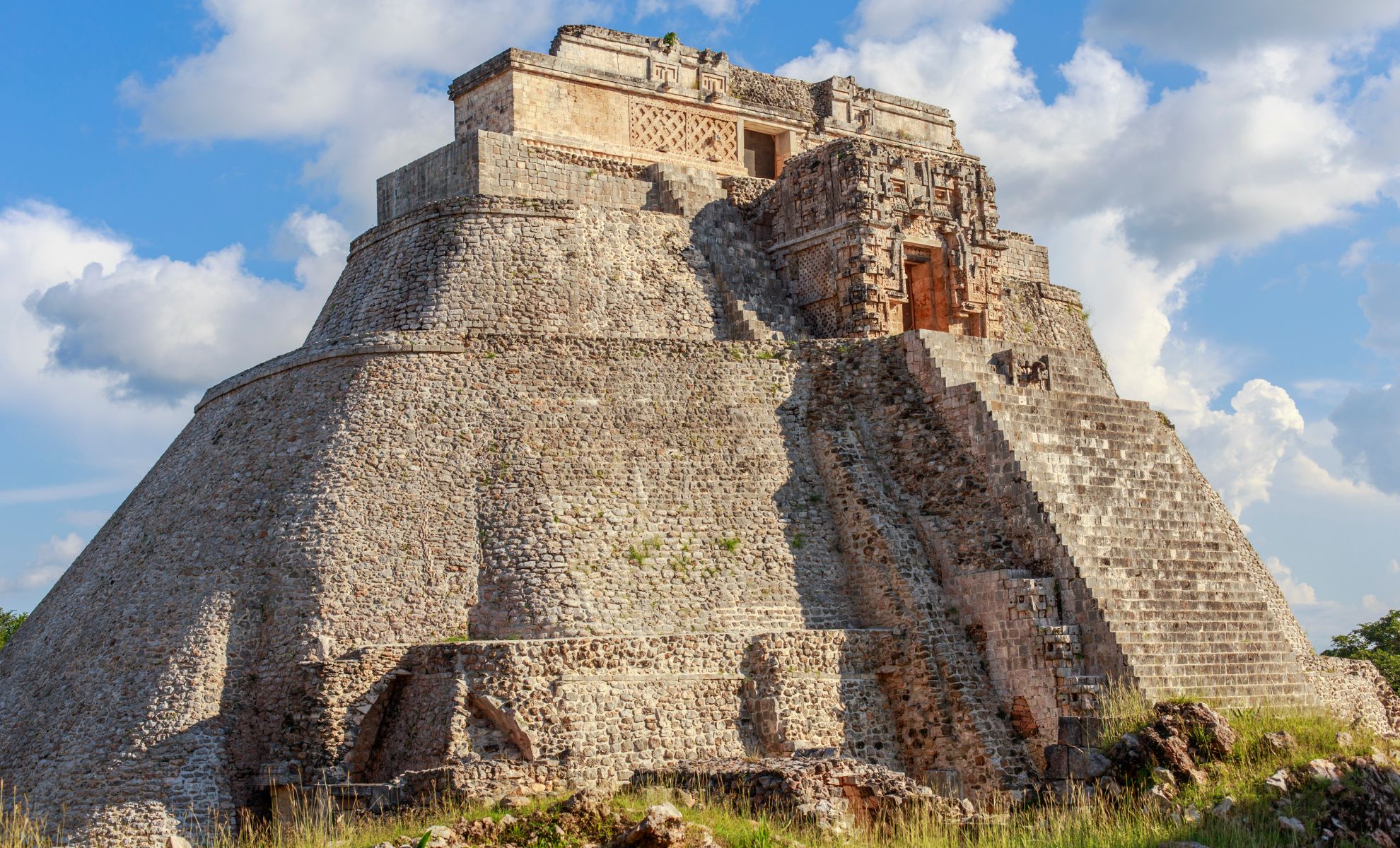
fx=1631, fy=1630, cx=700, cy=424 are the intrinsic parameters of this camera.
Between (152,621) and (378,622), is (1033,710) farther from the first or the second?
(152,621)

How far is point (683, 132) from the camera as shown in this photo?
29953mm

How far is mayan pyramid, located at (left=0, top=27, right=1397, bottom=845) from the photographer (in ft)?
62.3

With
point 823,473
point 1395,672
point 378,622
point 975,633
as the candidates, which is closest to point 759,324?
point 823,473

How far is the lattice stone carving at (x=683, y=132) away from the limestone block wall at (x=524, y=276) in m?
3.03

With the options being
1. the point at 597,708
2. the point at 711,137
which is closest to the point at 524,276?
the point at 711,137

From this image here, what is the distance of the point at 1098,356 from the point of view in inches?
1303

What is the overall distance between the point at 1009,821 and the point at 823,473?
755cm

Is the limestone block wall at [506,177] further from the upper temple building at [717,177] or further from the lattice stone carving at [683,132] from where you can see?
the lattice stone carving at [683,132]

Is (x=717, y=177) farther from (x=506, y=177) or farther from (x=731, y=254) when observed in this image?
(x=506, y=177)

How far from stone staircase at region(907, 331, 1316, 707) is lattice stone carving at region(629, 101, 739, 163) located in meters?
7.58

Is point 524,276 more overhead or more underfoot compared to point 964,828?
more overhead

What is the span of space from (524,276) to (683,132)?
6572 mm

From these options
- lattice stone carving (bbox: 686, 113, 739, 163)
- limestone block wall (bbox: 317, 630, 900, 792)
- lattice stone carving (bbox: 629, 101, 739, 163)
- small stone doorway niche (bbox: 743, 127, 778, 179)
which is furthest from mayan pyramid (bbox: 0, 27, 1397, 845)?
small stone doorway niche (bbox: 743, 127, 778, 179)

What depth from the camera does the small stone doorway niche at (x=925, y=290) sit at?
2766 centimetres
